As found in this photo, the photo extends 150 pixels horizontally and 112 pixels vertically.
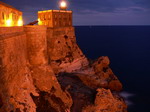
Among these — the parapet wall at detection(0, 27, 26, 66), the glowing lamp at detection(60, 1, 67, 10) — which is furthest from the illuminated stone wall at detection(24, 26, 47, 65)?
Result: the glowing lamp at detection(60, 1, 67, 10)

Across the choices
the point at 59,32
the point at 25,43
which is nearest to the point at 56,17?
the point at 59,32

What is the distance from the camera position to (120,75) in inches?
1609

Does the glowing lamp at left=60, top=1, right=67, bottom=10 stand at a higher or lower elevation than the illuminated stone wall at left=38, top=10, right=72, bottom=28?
higher

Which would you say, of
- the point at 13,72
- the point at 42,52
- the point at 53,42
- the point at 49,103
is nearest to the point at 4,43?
the point at 13,72

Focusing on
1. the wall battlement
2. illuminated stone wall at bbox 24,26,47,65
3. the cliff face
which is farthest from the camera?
illuminated stone wall at bbox 24,26,47,65

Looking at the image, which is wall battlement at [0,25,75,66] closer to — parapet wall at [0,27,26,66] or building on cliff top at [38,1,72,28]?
parapet wall at [0,27,26,66]

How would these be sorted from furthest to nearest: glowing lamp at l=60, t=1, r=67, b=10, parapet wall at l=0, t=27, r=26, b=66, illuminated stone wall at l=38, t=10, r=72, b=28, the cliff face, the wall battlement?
glowing lamp at l=60, t=1, r=67, b=10, illuminated stone wall at l=38, t=10, r=72, b=28, the wall battlement, the cliff face, parapet wall at l=0, t=27, r=26, b=66

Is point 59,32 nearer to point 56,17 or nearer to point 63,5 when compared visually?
point 56,17

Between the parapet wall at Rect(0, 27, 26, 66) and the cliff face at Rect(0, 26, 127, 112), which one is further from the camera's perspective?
the cliff face at Rect(0, 26, 127, 112)

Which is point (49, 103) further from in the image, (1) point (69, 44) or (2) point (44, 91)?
(1) point (69, 44)

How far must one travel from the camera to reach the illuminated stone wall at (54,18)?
103ft

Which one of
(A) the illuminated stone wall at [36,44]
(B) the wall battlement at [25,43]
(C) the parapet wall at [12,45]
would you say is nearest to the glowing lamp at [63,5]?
(B) the wall battlement at [25,43]

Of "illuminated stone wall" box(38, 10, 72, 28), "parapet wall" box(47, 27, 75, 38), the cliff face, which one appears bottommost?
the cliff face

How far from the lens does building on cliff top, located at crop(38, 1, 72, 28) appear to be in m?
31.3
